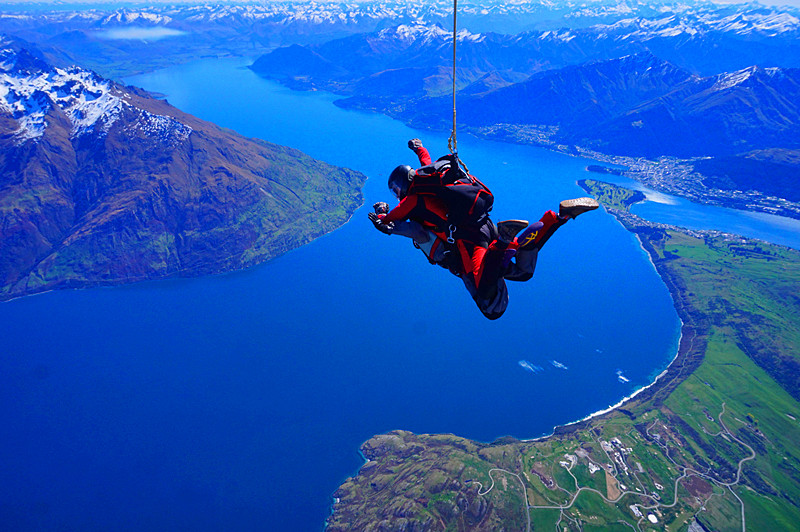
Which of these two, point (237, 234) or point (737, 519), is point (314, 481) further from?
point (237, 234)

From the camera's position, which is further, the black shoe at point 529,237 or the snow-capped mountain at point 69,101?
the snow-capped mountain at point 69,101

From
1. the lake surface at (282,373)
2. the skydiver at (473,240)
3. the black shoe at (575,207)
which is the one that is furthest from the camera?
the lake surface at (282,373)

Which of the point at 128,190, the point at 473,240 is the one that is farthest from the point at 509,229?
the point at 128,190

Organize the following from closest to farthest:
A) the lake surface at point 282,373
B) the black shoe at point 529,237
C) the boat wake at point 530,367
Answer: the black shoe at point 529,237, the lake surface at point 282,373, the boat wake at point 530,367

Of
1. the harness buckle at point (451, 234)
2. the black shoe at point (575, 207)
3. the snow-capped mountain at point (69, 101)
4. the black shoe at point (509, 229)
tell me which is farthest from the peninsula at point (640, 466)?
the snow-capped mountain at point (69, 101)

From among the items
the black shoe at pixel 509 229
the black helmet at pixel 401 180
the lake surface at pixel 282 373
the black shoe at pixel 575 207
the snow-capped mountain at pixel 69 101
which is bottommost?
the lake surface at pixel 282 373

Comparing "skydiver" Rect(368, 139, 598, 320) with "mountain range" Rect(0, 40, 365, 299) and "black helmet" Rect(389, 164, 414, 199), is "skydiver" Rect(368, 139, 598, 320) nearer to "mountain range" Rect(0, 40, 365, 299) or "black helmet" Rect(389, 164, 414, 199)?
"black helmet" Rect(389, 164, 414, 199)

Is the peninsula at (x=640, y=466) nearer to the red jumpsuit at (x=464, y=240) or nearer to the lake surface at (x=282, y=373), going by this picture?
the lake surface at (x=282, y=373)

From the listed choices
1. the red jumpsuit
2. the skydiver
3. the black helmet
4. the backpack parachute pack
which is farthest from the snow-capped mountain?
the backpack parachute pack
